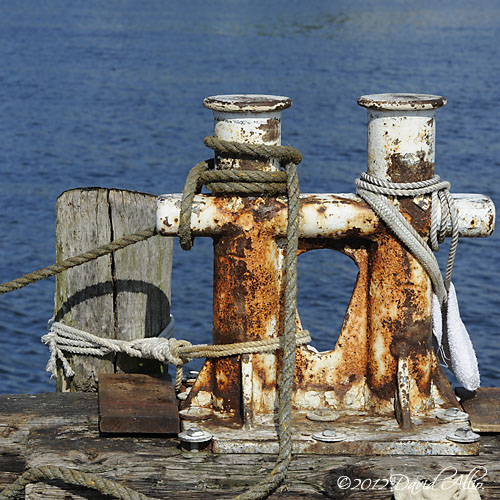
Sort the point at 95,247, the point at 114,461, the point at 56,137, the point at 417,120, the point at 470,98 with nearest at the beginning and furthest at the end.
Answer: the point at 114,461, the point at 417,120, the point at 95,247, the point at 56,137, the point at 470,98

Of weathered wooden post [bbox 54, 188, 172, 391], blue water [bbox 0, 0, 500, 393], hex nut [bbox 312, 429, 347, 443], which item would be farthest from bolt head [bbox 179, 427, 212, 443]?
blue water [bbox 0, 0, 500, 393]

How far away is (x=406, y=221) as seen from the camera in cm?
445

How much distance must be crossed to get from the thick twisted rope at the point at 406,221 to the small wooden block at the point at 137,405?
4.24 feet

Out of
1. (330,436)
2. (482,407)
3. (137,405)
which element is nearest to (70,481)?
(137,405)

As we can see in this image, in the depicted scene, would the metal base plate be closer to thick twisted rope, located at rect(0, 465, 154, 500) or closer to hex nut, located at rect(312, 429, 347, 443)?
hex nut, located at rect(312, 429, 347, 443)

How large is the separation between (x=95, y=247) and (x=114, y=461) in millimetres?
1547

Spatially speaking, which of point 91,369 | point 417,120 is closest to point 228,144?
point 417,120

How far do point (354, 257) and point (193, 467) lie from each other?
125 cm

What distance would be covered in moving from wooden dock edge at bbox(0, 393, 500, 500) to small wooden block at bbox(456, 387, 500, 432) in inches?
2.0

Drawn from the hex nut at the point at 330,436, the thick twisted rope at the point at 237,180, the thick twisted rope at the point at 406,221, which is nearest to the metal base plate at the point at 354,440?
the hex nut at the point at 330,436

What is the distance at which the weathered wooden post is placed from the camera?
5379 mm

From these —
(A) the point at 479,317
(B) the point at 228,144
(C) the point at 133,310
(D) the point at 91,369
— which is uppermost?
(B) the point at 228,144

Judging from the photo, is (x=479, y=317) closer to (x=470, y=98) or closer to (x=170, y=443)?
(x=170, y=443)

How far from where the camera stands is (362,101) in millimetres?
4535
